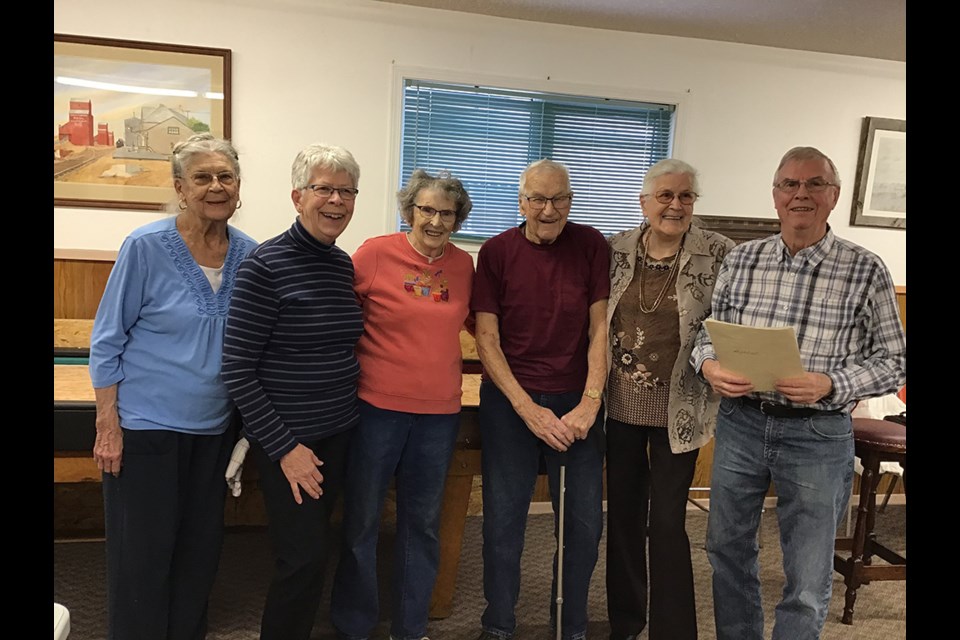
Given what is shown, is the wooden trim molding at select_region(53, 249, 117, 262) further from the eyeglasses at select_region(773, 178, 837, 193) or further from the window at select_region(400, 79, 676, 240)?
the eyeglasses at select_region(773, 178, 837, 193)

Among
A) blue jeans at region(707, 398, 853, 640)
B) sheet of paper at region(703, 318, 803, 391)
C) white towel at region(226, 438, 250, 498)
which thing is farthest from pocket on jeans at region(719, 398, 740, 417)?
white towel at region(226, 438, 250, 498)

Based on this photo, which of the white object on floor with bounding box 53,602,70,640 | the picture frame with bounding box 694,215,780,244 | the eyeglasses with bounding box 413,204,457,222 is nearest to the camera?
the white object on floor with bounding box 53,602,70,640

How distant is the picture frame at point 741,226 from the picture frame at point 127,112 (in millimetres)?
2750

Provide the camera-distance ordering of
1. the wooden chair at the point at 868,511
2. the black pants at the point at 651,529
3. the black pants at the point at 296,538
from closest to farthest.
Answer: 1. the black pants at the point at 296,538
2. the black pants at the point at 651,529
3. the wooden chair at the point at 868,511

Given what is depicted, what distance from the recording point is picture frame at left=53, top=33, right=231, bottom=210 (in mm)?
3344

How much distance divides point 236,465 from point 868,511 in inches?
91.6

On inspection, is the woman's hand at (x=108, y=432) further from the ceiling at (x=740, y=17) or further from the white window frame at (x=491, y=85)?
the ceiling at (x=740, y=17)

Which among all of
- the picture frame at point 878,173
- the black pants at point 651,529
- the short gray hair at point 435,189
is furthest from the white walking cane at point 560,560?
the picture frame at point 878,173

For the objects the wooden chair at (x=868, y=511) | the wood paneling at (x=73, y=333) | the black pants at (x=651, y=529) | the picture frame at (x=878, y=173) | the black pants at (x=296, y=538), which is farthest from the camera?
the picture frame at (x=878, y=173)

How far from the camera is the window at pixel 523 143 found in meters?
3.77

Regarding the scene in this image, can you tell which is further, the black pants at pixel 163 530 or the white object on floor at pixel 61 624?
the black pants at pixel 163 530

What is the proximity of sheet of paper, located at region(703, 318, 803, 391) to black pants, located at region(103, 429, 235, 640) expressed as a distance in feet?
4.37

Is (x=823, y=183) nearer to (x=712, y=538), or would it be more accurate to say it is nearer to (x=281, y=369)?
→ (x=712, y=538)
